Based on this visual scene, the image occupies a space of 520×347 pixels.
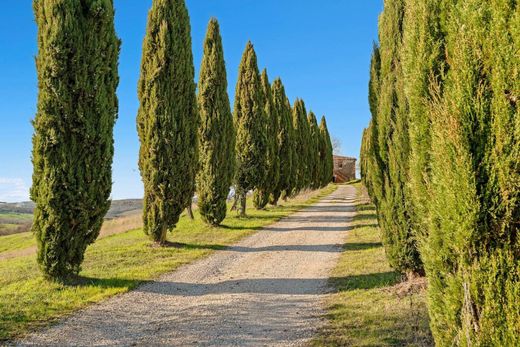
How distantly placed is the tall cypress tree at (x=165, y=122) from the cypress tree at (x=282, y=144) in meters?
13.4

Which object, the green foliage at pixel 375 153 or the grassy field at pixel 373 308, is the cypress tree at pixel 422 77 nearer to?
the grassy field at pixel 373 308

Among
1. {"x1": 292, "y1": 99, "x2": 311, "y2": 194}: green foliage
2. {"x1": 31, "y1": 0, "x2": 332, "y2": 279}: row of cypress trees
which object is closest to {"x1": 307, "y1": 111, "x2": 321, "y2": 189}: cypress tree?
{"x1": 292, "y1": 99, "x2": 311, "y2": 194}: green foliage

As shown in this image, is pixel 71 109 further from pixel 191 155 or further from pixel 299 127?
pixel 299 127

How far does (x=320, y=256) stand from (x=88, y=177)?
263 inches

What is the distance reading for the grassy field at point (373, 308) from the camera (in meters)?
5.05

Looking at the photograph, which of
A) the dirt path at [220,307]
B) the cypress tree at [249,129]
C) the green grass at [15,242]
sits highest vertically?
the cypress tree at [249,129]

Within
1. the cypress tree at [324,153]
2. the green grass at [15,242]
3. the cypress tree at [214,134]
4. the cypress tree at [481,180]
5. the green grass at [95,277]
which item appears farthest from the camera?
the cypress tree at [324,153]

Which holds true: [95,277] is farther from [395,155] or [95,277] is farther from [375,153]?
[395,155]

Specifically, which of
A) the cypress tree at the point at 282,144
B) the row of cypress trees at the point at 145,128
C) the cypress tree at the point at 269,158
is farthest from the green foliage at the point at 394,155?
the cypress tree at the point at 282,144

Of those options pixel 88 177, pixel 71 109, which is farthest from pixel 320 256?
pixel 71 109

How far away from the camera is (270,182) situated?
2395 cm

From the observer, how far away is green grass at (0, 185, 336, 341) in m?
6.41

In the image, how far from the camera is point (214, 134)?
1684 cm

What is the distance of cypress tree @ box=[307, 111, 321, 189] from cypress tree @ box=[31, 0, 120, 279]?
110 ft
